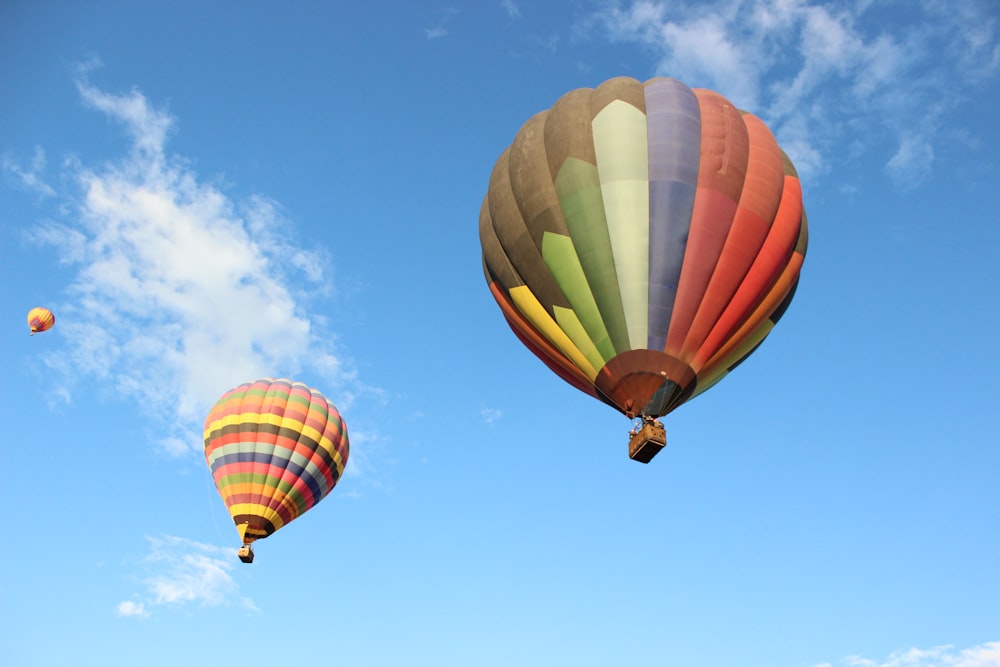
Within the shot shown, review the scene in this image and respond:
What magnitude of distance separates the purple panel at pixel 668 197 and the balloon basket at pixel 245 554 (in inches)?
612

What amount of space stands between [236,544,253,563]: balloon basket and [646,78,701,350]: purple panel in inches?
612

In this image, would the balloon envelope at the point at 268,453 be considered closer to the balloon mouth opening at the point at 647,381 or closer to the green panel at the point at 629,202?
the balloon mouth opening at the point at 647,381

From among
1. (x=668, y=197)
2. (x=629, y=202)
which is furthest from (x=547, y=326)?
(x=668, y=197)

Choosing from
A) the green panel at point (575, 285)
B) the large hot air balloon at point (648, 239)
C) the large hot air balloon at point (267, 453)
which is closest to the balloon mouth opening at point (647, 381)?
the large hot air balloon at point (648, 239)

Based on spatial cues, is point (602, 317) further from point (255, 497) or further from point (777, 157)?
Answer: point (255, 497)

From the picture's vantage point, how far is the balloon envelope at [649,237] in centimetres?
1471

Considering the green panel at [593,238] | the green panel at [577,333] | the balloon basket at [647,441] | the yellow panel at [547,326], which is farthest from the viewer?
the yellow panel at [547,326]

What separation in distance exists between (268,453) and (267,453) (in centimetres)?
3

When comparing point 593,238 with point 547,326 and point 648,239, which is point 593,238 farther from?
point 547,326

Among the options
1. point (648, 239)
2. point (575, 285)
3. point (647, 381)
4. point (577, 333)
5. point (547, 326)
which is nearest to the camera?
point (647, 381)

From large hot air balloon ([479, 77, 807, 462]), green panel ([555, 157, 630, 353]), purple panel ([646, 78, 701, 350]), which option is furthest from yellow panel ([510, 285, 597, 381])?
purple panel ([646, 78, 701, 350])

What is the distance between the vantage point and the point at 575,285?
15289 mm

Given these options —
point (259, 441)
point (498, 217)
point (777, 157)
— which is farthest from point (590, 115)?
point (259, 441)

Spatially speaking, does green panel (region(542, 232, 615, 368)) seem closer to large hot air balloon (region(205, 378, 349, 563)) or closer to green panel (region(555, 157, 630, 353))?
green panel (region(555, 157, 630, 353))
